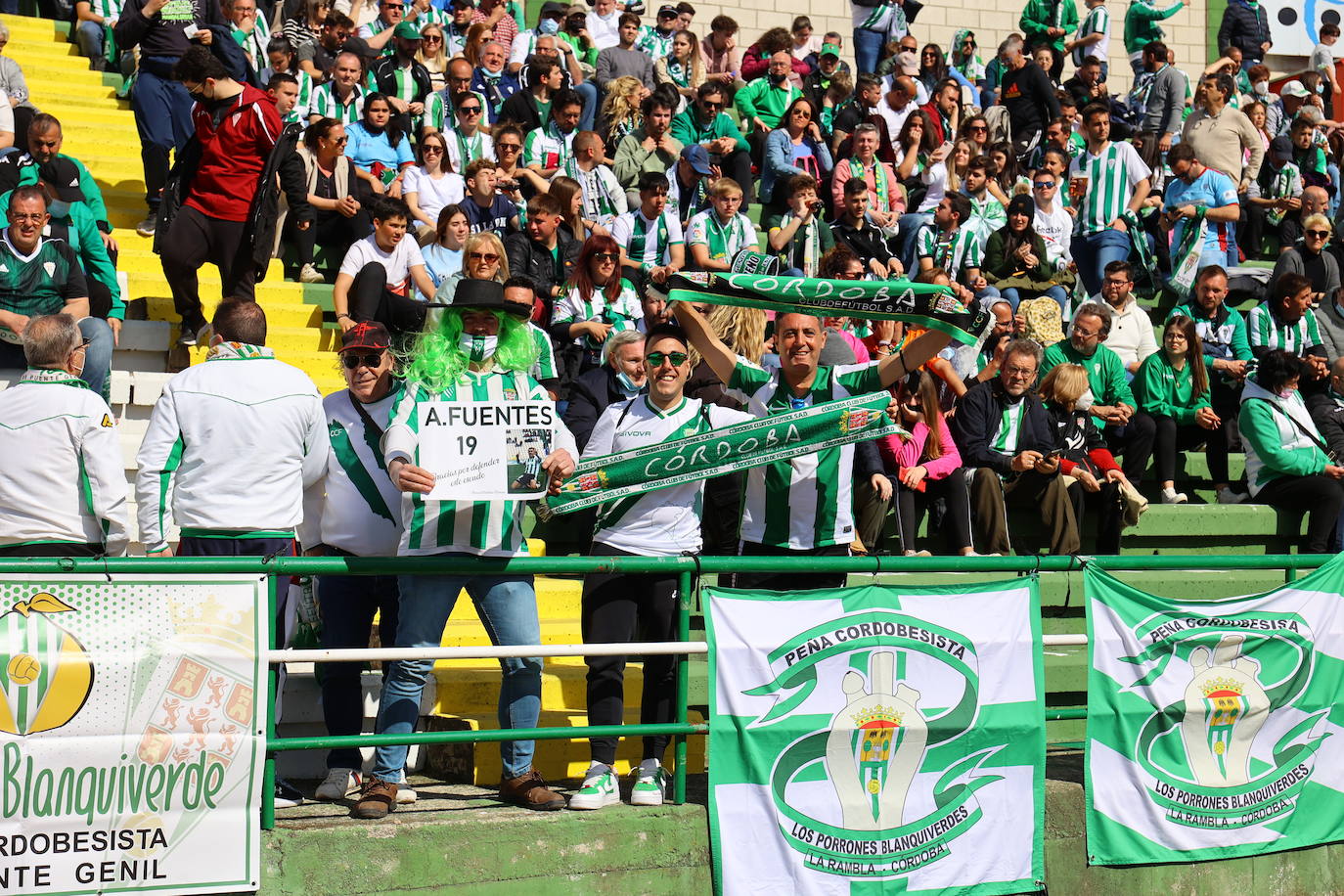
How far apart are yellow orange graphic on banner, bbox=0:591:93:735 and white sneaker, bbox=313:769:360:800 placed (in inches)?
47.7

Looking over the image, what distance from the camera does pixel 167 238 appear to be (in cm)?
889

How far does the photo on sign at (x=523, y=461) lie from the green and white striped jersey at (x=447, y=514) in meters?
0.08

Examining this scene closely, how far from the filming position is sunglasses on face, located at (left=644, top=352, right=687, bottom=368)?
19.9 feet

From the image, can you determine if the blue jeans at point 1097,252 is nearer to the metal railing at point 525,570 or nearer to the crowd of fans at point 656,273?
the crowd of fans at point 656,273

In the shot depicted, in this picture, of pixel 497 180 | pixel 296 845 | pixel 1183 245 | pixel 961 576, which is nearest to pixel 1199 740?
pixel 961 576

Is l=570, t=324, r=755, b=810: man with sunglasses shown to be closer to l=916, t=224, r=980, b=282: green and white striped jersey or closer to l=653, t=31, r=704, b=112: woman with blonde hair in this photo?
l=916, t=224, r=980, b=282: green and white striped jersey

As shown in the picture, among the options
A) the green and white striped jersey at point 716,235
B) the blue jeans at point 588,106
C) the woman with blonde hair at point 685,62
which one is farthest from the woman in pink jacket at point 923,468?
the woman with blonde hair at point 685,62

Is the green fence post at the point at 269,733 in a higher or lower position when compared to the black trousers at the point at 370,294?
lower

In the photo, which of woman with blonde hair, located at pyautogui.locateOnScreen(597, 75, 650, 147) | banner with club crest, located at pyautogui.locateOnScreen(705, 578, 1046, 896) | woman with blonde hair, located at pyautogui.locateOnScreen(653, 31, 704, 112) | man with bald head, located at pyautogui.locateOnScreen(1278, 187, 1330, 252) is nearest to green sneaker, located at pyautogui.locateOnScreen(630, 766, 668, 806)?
banner with club crest, located at pyautogui.locateOnScreen(705, 578, 1046, 896)

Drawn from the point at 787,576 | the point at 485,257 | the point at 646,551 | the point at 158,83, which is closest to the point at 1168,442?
the point at 787,576

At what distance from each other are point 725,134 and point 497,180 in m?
3.38

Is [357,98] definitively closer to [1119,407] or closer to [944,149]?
[944,149]

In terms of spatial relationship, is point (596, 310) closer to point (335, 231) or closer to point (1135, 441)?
point (335, 231)

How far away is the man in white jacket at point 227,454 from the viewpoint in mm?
5664
